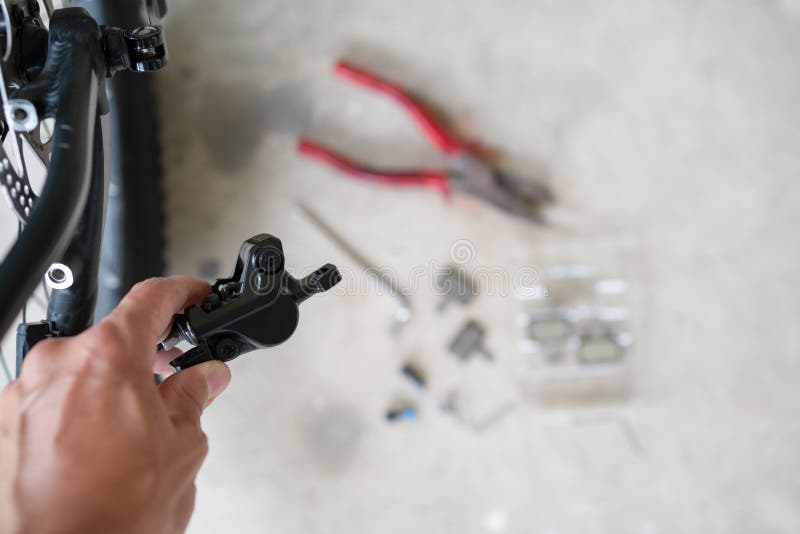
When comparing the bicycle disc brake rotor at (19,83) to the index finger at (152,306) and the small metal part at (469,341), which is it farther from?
the small metal part at (469,341)

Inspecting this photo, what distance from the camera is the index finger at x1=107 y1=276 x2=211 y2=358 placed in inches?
25.0

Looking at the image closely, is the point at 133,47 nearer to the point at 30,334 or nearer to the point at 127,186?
the point at 30,334

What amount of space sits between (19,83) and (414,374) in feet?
3.20

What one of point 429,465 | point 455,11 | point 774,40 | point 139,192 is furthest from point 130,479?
point 774,40

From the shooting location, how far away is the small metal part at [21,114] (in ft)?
2.00

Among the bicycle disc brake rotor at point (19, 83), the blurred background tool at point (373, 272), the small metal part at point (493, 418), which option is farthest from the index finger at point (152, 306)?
the small metal part at point (493, 418)

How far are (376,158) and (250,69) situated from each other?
0.35 metres

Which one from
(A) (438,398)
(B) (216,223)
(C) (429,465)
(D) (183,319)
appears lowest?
(C) (429,465)

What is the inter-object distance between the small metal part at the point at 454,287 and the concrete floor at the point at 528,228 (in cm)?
3

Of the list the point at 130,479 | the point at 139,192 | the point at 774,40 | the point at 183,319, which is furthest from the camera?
the point at 774,40

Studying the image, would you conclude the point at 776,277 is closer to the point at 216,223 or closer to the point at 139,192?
the point at 216,223

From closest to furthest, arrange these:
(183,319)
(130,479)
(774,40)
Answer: (130,479) → (183,319) → (774,40)

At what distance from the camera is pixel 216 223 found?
1451mm

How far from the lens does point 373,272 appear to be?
4.71ft
